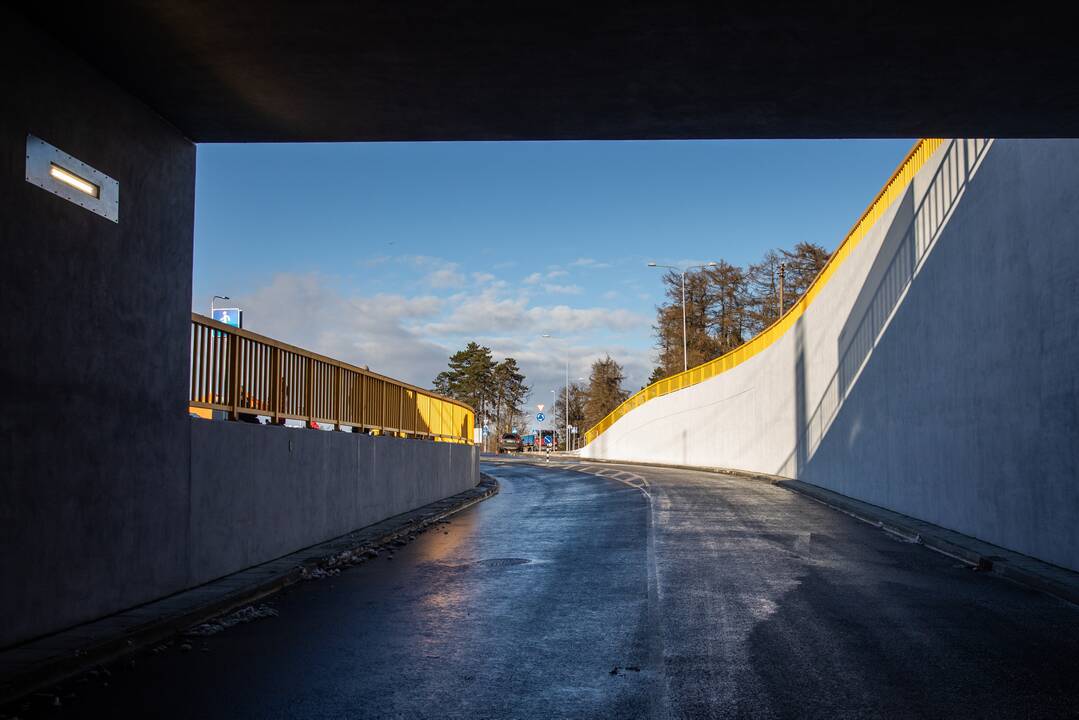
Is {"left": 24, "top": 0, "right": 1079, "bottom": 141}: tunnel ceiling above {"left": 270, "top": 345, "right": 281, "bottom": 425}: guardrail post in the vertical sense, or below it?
above

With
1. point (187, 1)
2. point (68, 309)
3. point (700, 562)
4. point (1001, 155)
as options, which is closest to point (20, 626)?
point (68, 309)

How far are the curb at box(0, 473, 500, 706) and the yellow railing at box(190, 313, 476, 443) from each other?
1918 mm

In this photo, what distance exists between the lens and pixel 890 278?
19.6m

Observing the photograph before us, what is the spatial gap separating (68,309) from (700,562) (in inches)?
312

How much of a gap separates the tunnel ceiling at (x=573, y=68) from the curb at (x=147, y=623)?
4604 millimetres

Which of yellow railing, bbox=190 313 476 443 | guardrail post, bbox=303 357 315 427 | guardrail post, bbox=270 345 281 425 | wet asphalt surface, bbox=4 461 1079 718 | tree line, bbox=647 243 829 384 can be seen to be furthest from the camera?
tree line, bbox=647 243 829 384

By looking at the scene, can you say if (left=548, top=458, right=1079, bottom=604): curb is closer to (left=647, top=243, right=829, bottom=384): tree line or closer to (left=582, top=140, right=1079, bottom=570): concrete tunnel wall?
(left=582, top=140, right=1079, bottom=570): concrete tunnel wall

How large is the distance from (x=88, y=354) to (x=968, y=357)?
12426 mm

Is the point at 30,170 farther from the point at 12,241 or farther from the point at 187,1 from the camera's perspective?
the point at 187,1

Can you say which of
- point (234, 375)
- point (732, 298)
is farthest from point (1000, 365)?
point (732, 298)

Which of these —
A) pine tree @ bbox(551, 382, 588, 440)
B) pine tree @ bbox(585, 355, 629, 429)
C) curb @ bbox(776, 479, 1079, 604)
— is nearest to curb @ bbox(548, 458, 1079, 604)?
curb @ bbox(776, 479, 1079, 604)

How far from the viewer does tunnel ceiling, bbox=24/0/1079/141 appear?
22.1 ft

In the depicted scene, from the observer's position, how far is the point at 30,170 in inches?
280

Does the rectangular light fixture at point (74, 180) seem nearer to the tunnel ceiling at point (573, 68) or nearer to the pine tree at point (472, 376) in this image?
→ the tunnel ceiling at point (573, 68)
